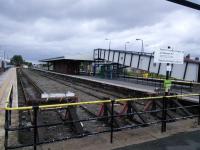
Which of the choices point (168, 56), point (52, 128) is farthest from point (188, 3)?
point (52, 128)

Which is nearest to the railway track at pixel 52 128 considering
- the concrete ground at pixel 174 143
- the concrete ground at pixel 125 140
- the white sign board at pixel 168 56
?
the concrete ground at pixel 125 140

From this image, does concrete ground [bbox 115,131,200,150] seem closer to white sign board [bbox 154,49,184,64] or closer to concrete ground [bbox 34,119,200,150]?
concrete ground [bbox 34,119,200,150]

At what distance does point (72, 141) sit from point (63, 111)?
281 inches

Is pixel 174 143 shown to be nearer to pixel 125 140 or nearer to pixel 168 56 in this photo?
pixel 125 140

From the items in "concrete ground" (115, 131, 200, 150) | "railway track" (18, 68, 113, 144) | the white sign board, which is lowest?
"railway track" (18, 68, 113, 144)

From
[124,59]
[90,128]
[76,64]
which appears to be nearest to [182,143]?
[90,128]

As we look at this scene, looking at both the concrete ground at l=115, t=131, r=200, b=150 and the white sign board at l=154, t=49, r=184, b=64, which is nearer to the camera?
the concrete ground at l=115, t=131, r=200, b=150

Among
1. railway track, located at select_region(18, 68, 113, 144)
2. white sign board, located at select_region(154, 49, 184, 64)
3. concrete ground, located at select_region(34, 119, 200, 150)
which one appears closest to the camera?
concrete ground, located at select_region(34, 119, 200, 150)

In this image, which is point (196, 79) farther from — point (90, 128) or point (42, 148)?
point (42, 148)

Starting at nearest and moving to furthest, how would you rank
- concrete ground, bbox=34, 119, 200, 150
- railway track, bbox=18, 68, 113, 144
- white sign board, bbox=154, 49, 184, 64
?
concrete ground, bbox=34, 119, 200, 150, white sign board, bbox=154, 49, 184, 64, railway track, bbox=18, 68, 113, 144

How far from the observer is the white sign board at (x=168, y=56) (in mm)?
7895

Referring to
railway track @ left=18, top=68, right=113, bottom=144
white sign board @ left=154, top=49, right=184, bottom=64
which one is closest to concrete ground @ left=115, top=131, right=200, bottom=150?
railway track @ left=18, top=68, right=113, bottom=144

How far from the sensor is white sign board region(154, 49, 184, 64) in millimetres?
7895

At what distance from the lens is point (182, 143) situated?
21.3 ft
